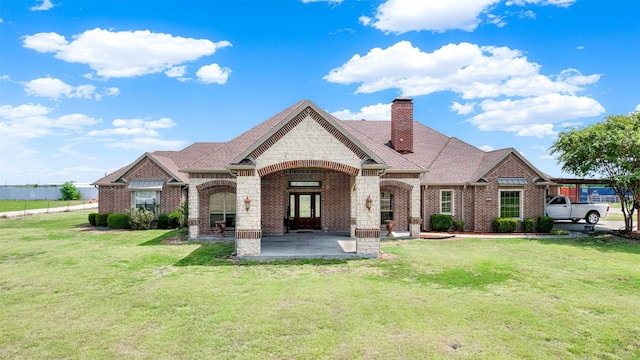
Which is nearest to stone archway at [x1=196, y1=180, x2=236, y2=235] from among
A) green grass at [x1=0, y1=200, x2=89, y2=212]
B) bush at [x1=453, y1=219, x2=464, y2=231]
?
bush at [x1=453, y1=219, x2=464, y2=231]

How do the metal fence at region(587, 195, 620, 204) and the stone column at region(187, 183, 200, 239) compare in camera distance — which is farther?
the metal fence at region(587, 195, 620, 204)

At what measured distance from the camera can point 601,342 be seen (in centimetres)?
694

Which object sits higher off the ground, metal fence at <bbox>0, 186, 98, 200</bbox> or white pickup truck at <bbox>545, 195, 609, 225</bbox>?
metal fence at <bbox>0, 186, 98, 200</bbox>

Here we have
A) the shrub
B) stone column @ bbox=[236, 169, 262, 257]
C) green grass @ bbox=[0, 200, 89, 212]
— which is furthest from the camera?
green grass @ bbox=[0, 200, 89, 212]

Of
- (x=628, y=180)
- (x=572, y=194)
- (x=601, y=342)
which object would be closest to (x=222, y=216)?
(x=601, y=342)

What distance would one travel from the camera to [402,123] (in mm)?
24391

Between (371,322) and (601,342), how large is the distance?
13.4ft

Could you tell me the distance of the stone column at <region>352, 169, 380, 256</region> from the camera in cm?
1430

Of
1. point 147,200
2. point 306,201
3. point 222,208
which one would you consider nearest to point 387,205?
point 306,201

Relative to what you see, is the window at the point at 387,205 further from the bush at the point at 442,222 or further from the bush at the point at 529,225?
the bush at the point at 529,225

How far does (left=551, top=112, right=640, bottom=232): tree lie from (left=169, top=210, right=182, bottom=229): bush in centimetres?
2234

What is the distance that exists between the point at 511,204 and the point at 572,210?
5666 millimetres

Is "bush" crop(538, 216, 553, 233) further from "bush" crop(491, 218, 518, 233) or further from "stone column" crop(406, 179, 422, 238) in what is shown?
"stone column" crop(406, 179, 422, 238)

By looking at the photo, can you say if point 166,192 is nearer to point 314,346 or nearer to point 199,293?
point 199,293
